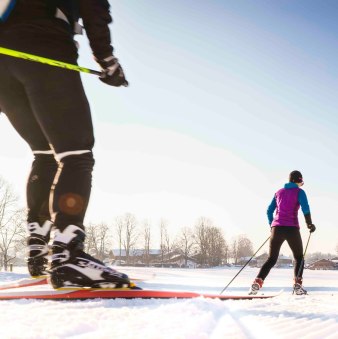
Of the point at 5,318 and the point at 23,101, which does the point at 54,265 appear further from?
the point at 23,101

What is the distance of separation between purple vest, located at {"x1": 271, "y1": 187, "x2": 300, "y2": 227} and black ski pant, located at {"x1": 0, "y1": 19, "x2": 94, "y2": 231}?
3677 millimetres

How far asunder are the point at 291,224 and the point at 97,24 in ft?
12.8

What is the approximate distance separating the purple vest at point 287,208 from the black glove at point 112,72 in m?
3.55

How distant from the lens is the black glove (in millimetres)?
2062

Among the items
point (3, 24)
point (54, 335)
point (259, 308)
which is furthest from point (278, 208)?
point (54, 335)

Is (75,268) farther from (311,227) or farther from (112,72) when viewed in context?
(311,227)

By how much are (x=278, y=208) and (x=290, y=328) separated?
410 cm

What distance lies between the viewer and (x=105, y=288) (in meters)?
1.74

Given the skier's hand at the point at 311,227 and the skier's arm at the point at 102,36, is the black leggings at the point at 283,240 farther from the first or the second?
the skier's arm at the point at 102,36

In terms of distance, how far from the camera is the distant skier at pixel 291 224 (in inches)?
189

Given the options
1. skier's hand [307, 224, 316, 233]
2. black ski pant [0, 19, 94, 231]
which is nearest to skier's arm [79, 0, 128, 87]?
black ski pant [0, 19, 94, 231]

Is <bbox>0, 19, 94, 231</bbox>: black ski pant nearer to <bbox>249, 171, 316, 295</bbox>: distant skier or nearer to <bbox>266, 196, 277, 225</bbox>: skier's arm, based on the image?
<bbox>249, 171, 316, 295</bbox>: distant skier

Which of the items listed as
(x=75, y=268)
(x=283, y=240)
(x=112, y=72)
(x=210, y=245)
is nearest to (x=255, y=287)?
(x=283, y=240)

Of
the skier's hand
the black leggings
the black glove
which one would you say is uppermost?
the black glove
